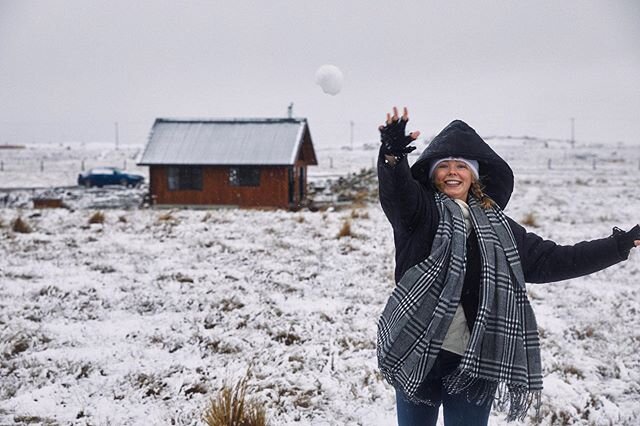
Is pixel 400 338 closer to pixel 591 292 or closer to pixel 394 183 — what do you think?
pixel 394 183

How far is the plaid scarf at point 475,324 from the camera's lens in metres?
2.17

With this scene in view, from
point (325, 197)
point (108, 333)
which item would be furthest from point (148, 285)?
point (325, 197)

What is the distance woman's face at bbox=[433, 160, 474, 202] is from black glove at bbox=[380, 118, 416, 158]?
1.29 ft

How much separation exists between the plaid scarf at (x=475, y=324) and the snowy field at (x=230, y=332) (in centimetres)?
176

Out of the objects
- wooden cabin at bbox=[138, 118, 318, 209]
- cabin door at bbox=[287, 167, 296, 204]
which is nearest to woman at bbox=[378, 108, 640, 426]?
wooden cabin at bbox=[138, 118, 318, 209]

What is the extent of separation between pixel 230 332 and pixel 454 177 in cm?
388

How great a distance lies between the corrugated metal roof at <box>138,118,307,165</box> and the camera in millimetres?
21016

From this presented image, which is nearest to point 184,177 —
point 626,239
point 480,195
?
point 480,195

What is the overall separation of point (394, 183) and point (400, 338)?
71 cm

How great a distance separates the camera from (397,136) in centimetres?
204

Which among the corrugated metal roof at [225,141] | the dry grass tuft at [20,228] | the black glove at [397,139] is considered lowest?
the dry grass tuft at [20,228]

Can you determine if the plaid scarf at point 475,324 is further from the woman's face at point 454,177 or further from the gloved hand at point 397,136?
the gloved hand at point 397,136

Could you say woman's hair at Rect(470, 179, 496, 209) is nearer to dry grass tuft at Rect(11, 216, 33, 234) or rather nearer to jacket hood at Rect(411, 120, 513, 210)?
jacket hood at Rect(411, 120, 513, 210)

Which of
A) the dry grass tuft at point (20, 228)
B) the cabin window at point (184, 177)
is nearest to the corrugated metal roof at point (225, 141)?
the cabin window at point (184, 177)
